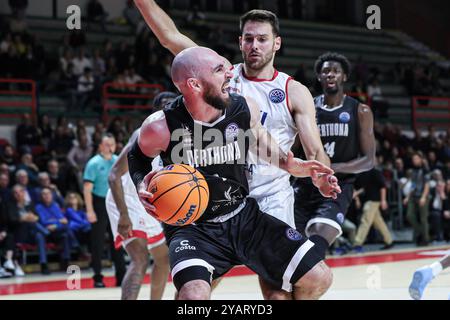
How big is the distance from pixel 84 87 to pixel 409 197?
6.84 meters

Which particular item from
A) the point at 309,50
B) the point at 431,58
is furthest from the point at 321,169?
the point at 431,58

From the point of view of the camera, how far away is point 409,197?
15.7 m

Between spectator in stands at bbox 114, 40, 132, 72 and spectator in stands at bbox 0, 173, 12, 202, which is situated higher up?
spectator in stands at bbox 114, 40, 132, 72

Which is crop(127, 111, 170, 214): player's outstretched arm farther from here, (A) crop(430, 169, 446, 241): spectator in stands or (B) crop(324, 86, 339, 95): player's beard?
(A) crop(430, 169, 446, 241): spectator in stands

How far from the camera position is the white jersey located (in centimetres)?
523

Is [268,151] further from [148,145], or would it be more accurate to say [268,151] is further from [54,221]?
[54,221]

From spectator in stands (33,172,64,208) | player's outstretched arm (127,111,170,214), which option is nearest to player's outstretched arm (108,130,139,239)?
player's outstretched arm (127,111,170,214)

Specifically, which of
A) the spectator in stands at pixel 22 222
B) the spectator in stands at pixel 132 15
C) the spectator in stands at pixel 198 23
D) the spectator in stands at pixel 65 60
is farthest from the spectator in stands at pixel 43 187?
the spectator in stands at pixel 198 23

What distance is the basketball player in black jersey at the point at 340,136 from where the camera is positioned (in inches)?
262

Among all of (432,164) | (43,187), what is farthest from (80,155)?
(432,164)

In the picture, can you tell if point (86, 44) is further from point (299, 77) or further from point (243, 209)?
point (243, 209)

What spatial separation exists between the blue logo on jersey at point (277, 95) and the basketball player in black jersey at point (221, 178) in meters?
0.78

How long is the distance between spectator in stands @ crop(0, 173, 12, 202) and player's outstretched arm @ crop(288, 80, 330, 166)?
6980 millimetres

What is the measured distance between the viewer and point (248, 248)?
178 inches
